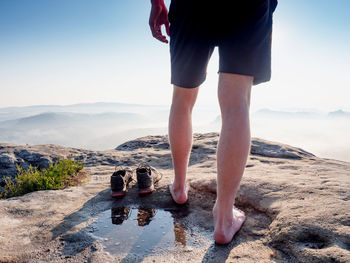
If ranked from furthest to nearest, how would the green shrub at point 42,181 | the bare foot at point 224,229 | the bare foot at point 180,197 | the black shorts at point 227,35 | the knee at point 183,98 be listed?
the green shrub at point 42,181 → the bare foot at point 180,197 → the knee at point 183,98 → the bare foot at point 224,229 → the black shorts at point 227,35

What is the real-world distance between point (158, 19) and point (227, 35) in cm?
93

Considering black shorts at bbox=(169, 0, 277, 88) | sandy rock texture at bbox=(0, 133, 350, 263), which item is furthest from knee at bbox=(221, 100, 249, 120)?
sandy rock texture at bbox=(0, 133, 350, 263)

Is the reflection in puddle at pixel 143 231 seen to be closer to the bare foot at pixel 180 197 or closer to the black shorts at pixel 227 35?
the bare foot at pixel 180 197

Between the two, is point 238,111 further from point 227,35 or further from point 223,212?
point 223,212

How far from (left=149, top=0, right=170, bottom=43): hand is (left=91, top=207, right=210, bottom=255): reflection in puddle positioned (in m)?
1.70

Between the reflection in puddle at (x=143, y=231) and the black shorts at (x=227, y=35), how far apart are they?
1.25 meters

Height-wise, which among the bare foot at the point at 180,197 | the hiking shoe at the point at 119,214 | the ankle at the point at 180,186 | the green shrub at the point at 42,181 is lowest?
the green shrub at the point at 42,181

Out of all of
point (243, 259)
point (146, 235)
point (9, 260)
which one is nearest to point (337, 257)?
point (243, 259)

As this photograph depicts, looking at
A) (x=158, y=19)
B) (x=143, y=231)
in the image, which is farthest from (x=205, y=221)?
(x=158, y=19)

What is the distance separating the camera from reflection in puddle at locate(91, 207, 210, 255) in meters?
1.73

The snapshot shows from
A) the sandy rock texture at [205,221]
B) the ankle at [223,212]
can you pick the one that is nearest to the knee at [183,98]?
the ankle at [223,212]

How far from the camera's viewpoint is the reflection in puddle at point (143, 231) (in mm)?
1733

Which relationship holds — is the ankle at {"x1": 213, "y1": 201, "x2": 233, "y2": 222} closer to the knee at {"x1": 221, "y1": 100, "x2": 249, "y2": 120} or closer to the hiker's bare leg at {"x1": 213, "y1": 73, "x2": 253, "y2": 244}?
the hiker's bare leg at {"x1": 213, "y1": 73, "x2": 253, "y2": 244}

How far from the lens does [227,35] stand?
1568 millimetres
